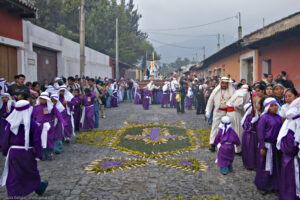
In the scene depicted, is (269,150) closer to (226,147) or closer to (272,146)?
(272,146)

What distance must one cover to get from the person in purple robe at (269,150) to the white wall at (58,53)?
36.8ft

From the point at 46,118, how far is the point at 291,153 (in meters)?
4.85

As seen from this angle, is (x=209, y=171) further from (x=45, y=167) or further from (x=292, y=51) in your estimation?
(x=292, y=51)

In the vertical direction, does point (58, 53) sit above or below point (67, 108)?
above

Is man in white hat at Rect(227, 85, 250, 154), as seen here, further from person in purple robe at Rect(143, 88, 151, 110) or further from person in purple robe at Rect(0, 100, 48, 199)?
person in purple robe at Rect(143, 88, 151, 110)

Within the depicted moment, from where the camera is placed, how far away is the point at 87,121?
10055 millimetres

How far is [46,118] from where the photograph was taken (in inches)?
254

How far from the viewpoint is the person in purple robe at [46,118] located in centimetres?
627

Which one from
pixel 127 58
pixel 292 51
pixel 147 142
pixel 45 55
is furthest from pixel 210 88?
pixel 127 58

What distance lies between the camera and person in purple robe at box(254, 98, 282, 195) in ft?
14.7

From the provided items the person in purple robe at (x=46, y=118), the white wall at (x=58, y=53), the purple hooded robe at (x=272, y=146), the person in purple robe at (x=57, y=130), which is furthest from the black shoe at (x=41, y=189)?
the white wall at (x=58, y=53)

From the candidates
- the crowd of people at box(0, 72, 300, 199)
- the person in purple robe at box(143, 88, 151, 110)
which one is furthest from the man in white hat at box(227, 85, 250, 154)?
the person in purple robe at box(143, 88, 151, 110)

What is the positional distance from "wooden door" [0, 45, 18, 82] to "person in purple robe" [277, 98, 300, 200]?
1079cm

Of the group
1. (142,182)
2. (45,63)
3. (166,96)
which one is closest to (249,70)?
(166,96)
